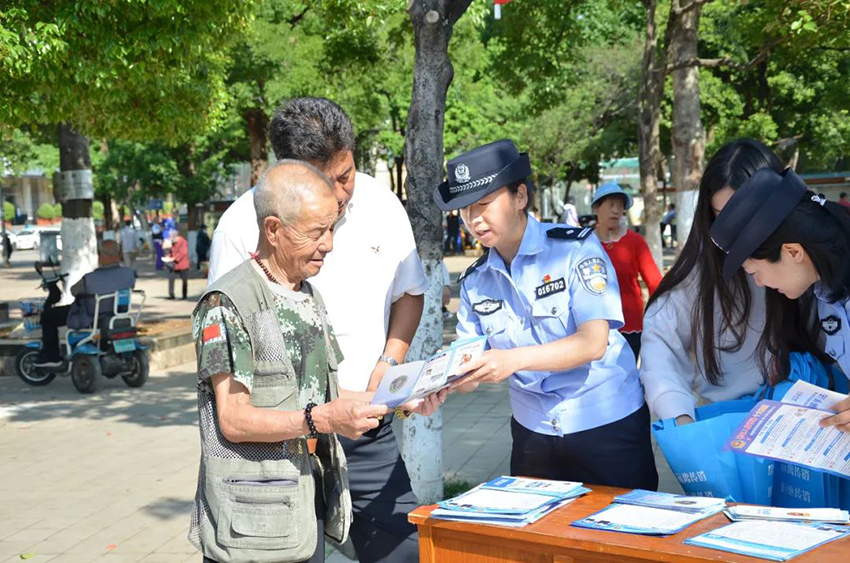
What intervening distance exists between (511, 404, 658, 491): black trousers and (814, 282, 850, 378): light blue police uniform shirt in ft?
2.26

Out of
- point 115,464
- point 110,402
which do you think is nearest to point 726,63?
point 110,402

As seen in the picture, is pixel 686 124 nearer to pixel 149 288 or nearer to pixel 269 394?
pixel 269 394

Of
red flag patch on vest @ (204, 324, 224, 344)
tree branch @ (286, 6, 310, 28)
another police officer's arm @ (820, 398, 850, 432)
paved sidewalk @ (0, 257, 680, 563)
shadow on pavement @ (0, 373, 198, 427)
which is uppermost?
tree branch @ (286, 6, 310, 28)

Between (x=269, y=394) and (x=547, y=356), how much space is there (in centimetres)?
92

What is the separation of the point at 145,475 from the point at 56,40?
4219mm

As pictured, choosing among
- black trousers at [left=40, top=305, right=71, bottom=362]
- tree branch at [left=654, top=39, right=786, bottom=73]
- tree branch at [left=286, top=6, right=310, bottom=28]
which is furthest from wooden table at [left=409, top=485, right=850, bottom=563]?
tree branch at [left=286, top=6, right=310, bottom=28]

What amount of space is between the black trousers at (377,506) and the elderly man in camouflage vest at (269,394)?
0.56 metres

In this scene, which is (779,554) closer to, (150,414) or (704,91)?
(150,414)

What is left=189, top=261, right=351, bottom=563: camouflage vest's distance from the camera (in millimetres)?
2826

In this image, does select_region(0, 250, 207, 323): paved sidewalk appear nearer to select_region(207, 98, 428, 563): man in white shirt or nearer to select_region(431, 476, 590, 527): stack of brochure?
select_region(207, 98, 428, 563): man in white shirt

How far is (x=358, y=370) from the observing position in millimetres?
3705

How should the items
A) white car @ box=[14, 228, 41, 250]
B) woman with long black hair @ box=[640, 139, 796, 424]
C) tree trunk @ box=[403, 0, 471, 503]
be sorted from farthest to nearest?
white car @ box=[14, 228, 41, 250], tree trunk @ box=[403, 0, 471, 503], woman with long black hair @ box=[640, 139, 796, 424]

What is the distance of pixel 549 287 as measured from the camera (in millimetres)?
3463

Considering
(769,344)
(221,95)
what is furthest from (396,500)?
(221,95)
